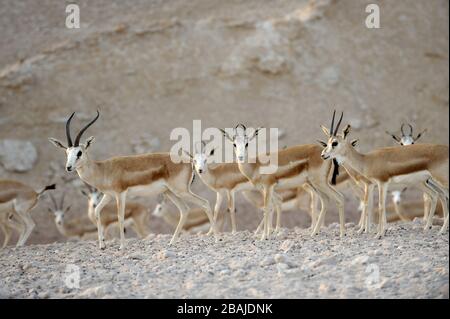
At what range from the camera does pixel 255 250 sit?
14.7 meters

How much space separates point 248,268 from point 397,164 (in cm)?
439

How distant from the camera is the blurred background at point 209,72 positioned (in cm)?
3003

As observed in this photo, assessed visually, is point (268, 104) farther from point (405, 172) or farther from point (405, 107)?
point (405, 172)

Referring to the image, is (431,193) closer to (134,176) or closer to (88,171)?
(134,176)

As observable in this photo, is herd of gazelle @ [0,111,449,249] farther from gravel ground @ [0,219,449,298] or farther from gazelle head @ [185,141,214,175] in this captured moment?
gravel ground @ [0,219,449,298]

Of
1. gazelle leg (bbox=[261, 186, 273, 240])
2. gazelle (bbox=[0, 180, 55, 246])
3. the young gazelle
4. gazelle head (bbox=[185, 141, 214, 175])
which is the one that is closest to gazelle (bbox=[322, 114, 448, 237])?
gazelle leg (bbox=[261, 186, 273, 240])

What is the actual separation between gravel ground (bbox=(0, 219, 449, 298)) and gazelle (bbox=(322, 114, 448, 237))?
0.98 metres

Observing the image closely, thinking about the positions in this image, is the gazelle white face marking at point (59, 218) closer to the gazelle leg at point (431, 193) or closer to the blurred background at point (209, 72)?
the blurred background at point (209, 72)

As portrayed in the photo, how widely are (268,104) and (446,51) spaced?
27.5 ft

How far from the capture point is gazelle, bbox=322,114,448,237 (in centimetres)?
1569

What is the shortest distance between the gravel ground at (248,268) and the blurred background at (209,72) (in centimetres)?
1280

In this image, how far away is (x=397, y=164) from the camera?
1578 centimetres

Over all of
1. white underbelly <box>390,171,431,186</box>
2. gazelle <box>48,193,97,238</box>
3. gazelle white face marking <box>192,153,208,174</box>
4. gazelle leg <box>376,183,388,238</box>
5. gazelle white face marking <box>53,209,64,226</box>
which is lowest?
gazelle <box>48,193,97,238</box>

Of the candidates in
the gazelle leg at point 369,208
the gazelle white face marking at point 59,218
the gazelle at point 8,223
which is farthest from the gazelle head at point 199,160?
the gazelle white face marking at point 59,218
